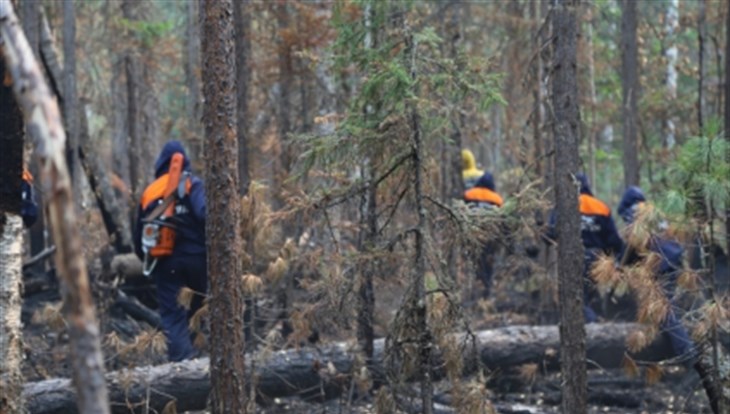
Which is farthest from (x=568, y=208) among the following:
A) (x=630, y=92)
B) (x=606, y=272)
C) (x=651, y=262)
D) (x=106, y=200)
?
(x=106, y=200)

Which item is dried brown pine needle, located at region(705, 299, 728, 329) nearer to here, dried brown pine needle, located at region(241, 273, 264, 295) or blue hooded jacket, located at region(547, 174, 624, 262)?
dried brown pine needle, located at region(241, 273, 264, 295)

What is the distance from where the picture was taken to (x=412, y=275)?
830cm

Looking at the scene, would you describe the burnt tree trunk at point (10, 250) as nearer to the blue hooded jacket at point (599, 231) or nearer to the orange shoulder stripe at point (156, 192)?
the orange shoulder stripe at point (156, 192)

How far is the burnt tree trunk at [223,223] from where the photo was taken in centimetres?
788

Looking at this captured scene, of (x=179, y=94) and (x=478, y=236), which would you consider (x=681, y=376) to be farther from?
(x=179, y=94)

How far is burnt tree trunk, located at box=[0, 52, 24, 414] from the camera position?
21.0 ft

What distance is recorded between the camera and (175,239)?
11109 mm

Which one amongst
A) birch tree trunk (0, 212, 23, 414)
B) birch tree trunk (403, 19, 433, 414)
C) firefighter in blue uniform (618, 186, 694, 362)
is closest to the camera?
birch tree trunk (0, 212, 23, 414)

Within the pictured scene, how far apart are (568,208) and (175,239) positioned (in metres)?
4.09

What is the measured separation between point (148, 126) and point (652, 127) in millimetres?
11870

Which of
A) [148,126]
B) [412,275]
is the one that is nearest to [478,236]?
[412,275]

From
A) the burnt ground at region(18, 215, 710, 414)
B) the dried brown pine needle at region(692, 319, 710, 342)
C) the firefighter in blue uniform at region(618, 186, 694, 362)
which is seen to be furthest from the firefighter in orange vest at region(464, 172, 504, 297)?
the dried brown pine needle at region(692, 319, 710, 342)

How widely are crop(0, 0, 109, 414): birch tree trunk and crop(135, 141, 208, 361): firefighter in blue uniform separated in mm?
7724

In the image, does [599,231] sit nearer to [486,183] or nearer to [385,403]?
[486,183]
